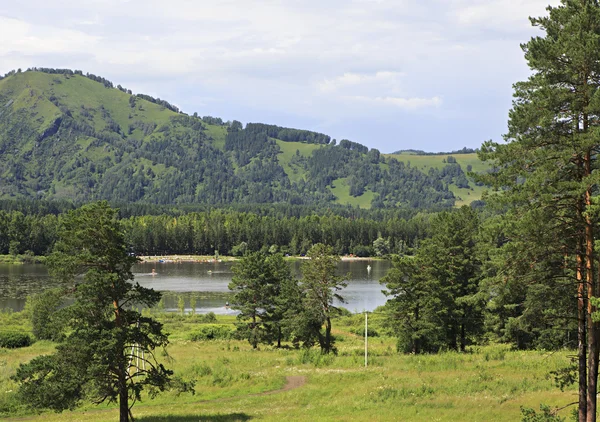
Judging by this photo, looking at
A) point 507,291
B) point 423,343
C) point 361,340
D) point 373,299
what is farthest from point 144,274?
point 507,291

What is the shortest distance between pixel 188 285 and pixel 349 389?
110m

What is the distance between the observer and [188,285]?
5694 inches

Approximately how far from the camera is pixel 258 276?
63.9m

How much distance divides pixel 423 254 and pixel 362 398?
2261cm

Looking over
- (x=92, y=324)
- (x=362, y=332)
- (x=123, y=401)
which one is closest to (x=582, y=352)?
(x=123, y=401)

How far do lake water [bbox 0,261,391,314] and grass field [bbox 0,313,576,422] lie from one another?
41.1 m

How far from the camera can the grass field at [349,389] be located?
31422 mm

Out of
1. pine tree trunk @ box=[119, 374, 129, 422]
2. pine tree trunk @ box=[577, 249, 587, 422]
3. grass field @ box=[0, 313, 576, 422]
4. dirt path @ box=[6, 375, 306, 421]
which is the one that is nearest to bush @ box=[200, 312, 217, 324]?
grass field @ box=[0, 313, 576, 422]

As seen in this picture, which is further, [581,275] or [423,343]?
[423,343]

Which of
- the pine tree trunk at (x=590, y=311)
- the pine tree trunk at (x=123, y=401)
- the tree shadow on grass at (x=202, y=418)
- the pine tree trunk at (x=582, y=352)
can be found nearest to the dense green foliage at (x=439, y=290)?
the tree shadow on grass at (x=202, y=418)

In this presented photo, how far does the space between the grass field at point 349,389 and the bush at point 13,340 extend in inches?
420

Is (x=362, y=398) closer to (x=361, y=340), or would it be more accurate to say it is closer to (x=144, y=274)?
(x=361, y=340)

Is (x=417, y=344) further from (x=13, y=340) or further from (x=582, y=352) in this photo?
(x=13, y=340)

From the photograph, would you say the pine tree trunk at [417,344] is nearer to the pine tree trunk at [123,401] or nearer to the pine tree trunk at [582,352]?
the pine tree trunk at [123,401]
